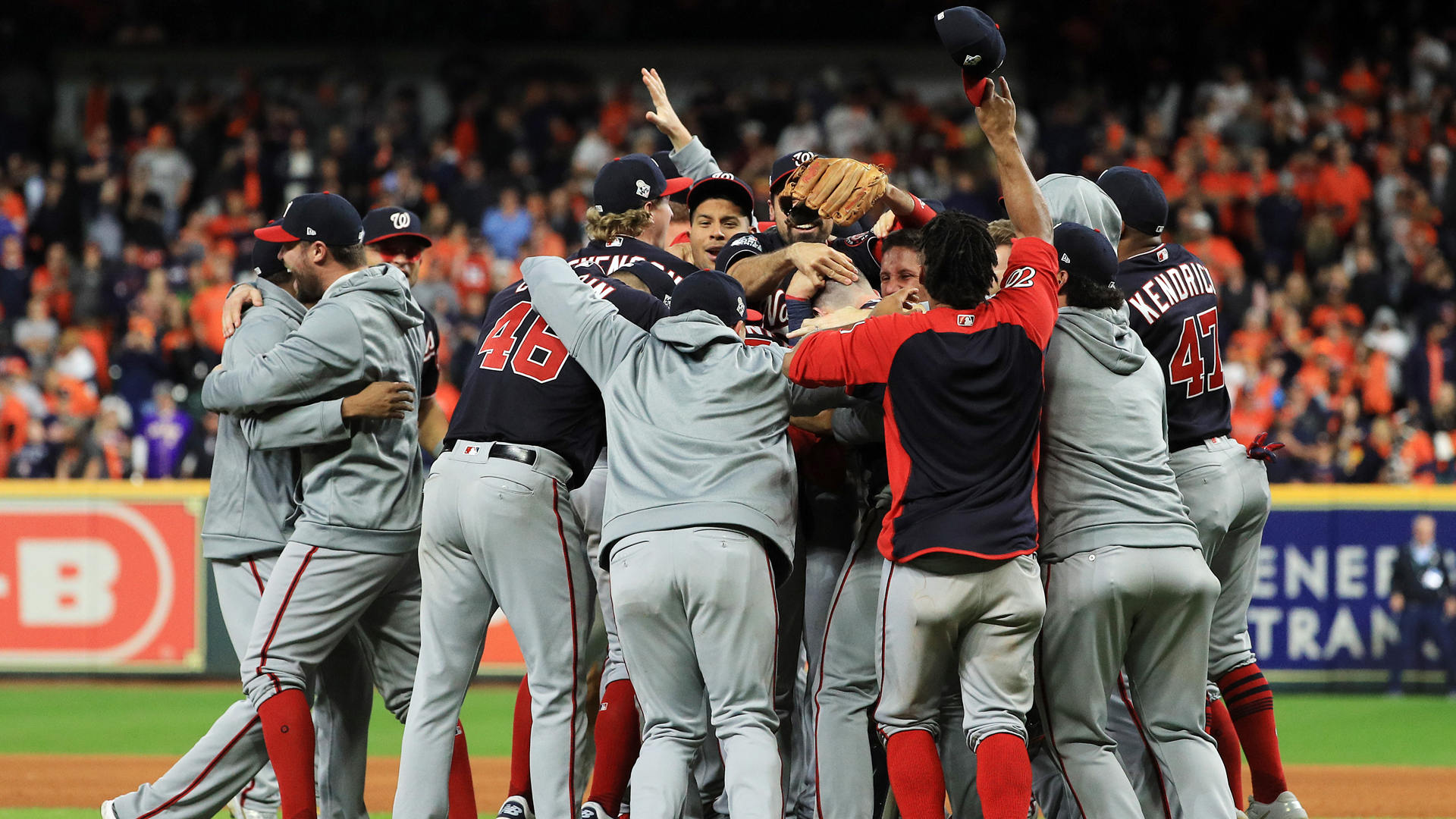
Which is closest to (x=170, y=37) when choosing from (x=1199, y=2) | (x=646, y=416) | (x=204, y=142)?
(x=204, y=142)

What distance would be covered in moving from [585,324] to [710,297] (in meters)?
0.43

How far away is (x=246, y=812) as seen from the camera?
6.24 meters

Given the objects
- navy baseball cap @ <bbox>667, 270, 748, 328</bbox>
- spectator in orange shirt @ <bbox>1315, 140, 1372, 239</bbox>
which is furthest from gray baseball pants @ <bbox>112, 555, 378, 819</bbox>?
spectator in orange shirt @ <bbox>1315, 140, 1372, 239</bbox>

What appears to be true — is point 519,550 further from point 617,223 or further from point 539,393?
point 617,223

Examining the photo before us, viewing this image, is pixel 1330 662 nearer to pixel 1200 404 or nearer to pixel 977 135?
pixel 1200 404

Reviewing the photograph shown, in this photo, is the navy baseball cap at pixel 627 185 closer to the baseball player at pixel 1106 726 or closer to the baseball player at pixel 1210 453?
the baseball player at pixel 1106 726

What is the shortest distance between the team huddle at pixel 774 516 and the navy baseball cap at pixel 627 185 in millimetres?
12

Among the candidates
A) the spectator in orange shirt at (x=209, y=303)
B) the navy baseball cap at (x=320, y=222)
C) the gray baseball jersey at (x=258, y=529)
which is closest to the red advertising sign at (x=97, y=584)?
the spectator in orange shirt at (x=209, y=303)

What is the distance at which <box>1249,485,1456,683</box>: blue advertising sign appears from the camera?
11492 mm

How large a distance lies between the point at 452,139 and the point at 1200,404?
14.3 metres

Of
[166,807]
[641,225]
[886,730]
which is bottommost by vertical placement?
[166,807]

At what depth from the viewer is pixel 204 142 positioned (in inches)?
719

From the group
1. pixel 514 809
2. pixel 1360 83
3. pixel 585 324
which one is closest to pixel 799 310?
pixel 585 324

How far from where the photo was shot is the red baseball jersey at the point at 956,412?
4.71 meters
